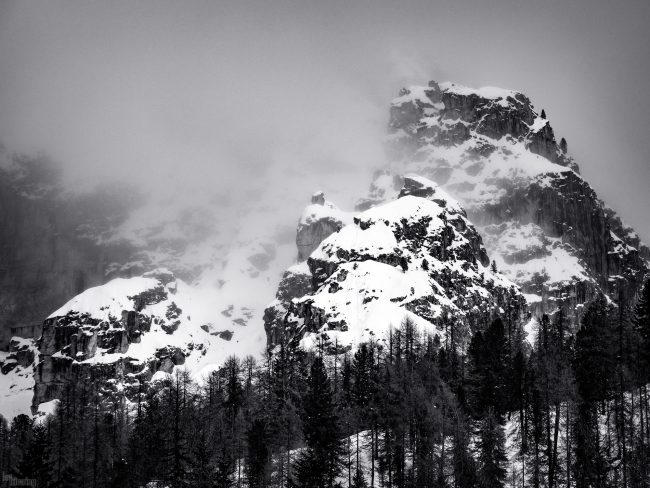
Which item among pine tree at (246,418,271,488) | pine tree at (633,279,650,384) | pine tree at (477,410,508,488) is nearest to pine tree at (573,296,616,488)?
pine tree at (633,279,650,384)

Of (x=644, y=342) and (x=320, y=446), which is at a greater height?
(x=644, y=342)

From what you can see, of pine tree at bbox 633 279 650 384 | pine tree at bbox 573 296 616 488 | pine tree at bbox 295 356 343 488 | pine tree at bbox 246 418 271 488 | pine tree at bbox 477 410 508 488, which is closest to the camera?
pine tree at bbox 295 356 343 488

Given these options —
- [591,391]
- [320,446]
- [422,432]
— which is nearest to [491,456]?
[422,432]


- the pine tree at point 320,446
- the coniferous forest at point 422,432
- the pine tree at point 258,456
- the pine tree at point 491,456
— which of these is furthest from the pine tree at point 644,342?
the pine tree at point 258,456

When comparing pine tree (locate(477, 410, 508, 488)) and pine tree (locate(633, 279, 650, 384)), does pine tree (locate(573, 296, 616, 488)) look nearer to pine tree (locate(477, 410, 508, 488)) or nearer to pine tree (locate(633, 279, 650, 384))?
pine tree (locate(633, 279, 650, 384))

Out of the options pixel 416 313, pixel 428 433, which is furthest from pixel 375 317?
pixel 428 433

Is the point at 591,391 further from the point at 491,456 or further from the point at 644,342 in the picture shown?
the point at 491,456

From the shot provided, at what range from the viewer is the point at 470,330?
637ft

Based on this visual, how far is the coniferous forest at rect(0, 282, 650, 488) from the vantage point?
2432 inches

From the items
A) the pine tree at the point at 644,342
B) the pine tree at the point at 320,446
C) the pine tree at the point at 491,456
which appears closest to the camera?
the pine tree at the point at 320,446

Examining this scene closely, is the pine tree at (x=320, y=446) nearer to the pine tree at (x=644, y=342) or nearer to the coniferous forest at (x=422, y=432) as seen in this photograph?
the coniferous forest at (x=422, y=432)

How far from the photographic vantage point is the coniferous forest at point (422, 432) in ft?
203

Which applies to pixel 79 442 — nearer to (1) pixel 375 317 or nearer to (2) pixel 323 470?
(2) pixel 323 470

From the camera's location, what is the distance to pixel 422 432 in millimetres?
66750
